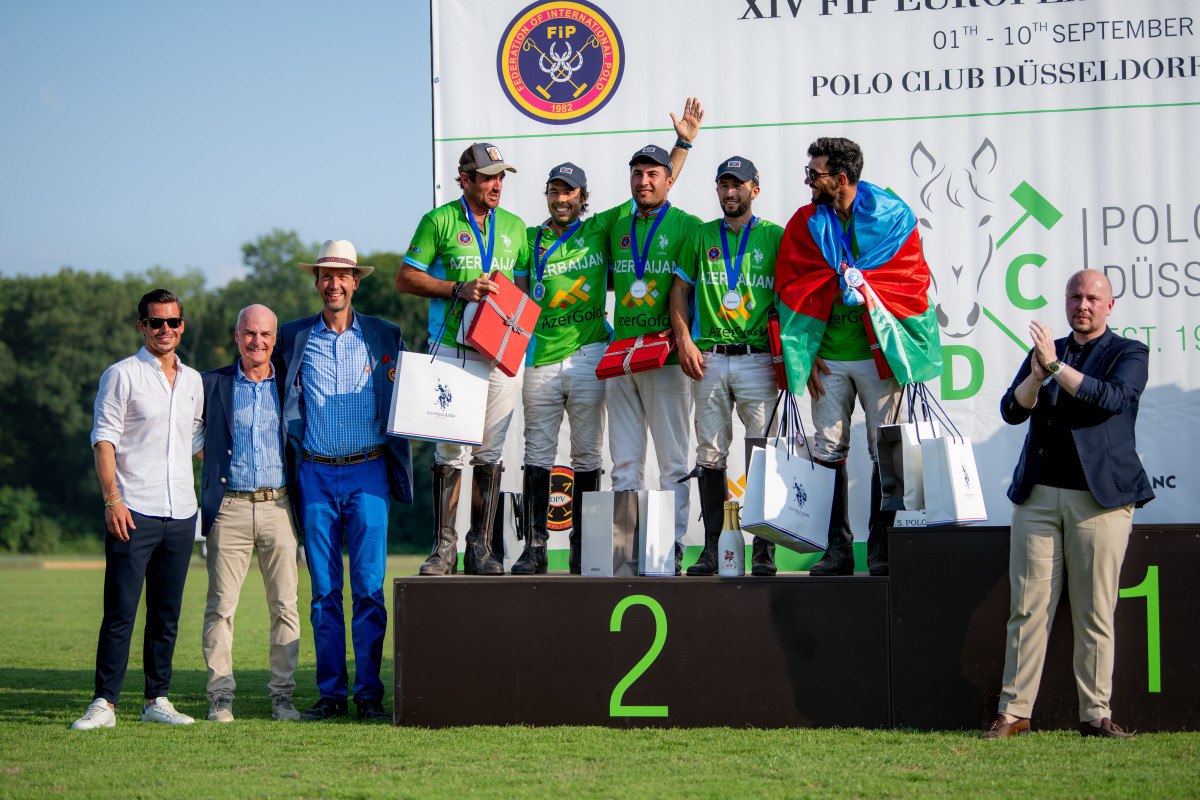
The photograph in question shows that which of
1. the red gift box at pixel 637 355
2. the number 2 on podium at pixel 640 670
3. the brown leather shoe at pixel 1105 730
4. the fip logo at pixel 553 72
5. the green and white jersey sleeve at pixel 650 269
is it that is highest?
the fip logo at pixel 553 72

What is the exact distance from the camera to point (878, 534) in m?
5.80

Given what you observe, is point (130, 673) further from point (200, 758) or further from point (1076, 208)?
point (1076, 208)

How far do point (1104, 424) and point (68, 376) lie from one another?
47885 mm

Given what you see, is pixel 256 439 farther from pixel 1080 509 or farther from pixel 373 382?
pixel 1080 509

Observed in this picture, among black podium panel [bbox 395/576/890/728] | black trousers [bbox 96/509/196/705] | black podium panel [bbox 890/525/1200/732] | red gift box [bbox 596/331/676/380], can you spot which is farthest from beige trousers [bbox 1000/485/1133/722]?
black trousers [bbox 96/509/196/705]

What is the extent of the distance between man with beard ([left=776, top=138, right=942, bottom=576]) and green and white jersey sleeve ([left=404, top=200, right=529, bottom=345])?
1.28 metres

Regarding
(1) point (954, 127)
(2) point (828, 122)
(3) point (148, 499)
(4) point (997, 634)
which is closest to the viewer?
(4) point (997, 634)

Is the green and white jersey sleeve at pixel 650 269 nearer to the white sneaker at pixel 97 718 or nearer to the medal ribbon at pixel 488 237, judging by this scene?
the medal ribbon at pixel 488 237

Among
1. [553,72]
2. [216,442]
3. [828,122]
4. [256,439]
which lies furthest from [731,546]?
[553,72]

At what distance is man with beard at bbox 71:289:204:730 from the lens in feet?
18.5

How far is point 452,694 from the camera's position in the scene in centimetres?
554

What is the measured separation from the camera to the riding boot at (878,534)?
568 cm

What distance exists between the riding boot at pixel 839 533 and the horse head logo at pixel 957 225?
5.49 ft

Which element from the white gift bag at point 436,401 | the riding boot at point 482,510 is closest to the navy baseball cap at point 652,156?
the white gift bag at point 436,401
